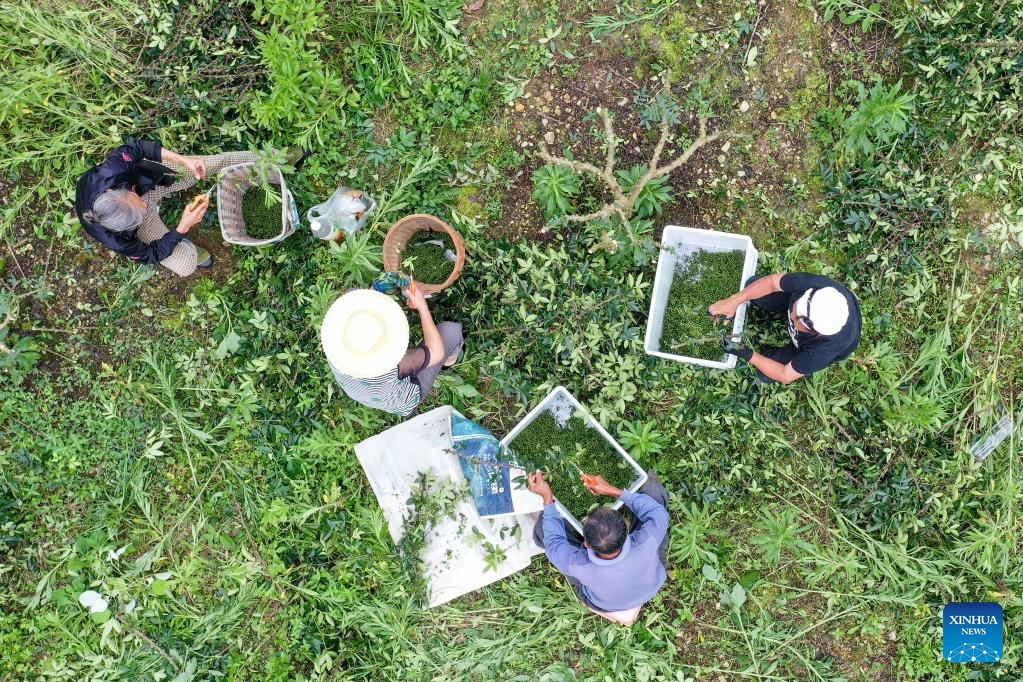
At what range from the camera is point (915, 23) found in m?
3.98

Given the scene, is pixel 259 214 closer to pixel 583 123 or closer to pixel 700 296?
pixel 583 123

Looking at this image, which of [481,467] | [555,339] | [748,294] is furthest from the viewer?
[481,467]

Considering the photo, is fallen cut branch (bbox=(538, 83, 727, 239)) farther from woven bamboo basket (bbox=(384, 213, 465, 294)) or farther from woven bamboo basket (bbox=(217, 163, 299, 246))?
woven bamboo basket (bbox=(217, 163, 299, 246))

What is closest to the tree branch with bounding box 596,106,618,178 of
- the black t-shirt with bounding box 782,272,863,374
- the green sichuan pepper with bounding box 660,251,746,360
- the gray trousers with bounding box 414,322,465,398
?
the green sichuan pepper with bounding box 660,251,746,360

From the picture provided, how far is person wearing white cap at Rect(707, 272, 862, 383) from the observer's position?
329cm

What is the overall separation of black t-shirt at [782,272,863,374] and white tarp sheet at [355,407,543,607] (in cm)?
184

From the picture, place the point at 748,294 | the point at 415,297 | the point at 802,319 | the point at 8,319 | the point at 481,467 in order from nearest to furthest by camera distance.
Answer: the point at 802,319 < the point at 415,297 < the point at 748,294 < the point at 481,467 < the point at 8,319

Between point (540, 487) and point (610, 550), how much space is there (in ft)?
1.88

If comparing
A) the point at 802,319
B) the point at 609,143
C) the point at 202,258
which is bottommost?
the point at 202,258

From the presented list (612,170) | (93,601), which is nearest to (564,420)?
(612,170)

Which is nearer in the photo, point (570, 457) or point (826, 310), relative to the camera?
point (826, 310)

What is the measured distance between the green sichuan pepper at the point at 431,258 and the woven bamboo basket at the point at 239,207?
0.73 metres

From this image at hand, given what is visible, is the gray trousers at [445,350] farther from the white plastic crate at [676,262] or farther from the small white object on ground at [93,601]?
the small white object on ground at [93,601]

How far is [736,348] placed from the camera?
12.2ft
